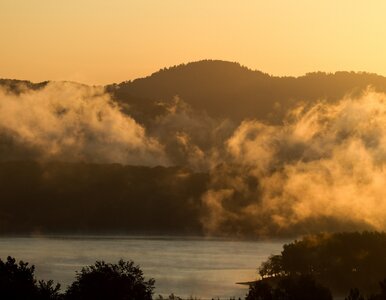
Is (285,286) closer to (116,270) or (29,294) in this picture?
(116,270)

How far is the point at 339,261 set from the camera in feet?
581

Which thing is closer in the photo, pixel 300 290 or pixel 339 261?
pixel 300 290

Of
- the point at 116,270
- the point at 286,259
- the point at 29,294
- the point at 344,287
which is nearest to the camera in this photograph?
the point at 29,294

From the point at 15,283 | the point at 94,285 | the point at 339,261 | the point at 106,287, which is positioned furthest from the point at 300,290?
the point at 339,261

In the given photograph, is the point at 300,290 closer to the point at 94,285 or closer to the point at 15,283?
the point at 94,285

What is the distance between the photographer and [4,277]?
313 ft

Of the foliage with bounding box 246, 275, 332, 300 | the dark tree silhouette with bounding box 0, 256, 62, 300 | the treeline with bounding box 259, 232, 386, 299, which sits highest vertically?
the treeline with bounding box 259, 232, 386, 299

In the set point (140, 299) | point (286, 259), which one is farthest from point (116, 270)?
point (286, 259)

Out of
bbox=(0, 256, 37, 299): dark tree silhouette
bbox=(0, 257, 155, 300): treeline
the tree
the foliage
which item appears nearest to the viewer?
bbox=(0, 256, 37, 299): dark tree silhouette

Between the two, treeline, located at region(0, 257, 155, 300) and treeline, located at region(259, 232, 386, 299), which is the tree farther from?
treeline, located at region(259, 232, 386, 299)

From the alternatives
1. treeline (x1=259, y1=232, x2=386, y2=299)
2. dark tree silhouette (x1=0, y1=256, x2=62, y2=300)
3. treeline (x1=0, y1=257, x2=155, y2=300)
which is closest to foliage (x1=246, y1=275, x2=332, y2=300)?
treeline (x1=0, y1=257, x2=155, y2=300)

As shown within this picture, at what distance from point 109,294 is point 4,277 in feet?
30.6

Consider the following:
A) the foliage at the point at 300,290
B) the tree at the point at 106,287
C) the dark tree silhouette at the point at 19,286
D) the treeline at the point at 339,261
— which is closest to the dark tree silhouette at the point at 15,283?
the dark tree silhouette at the point at 19,286

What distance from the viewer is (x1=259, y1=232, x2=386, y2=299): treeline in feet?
563
